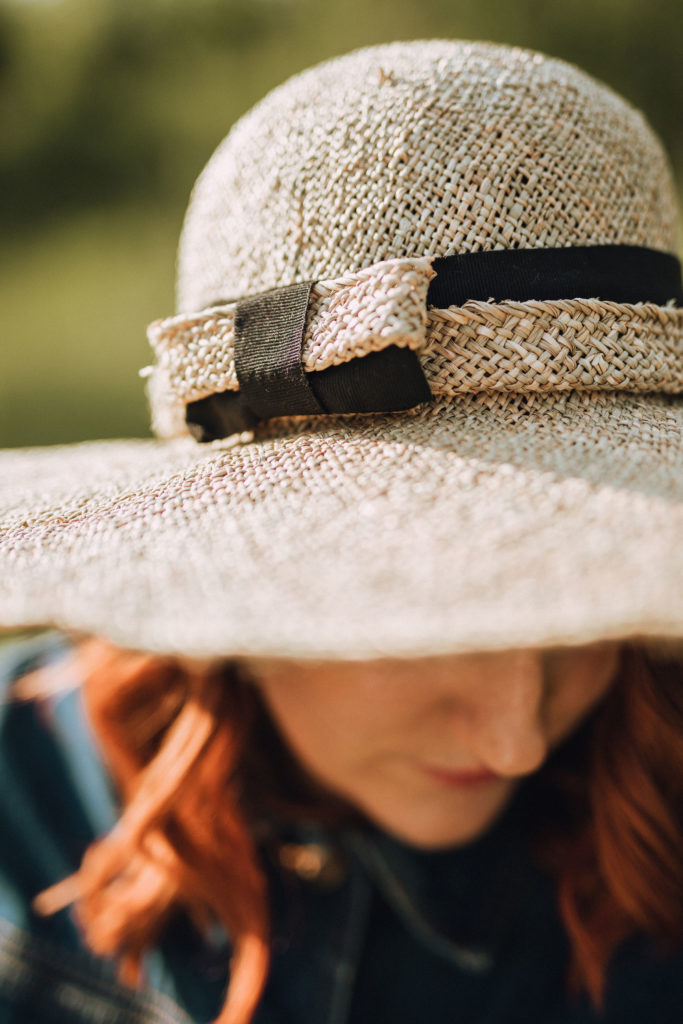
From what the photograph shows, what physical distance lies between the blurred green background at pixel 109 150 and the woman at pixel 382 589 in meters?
2.54

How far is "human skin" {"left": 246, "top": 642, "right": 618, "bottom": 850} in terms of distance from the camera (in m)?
0.64

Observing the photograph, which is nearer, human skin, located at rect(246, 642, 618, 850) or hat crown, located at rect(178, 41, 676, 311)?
hat crown, located at rect(178, 41, 676, 311)

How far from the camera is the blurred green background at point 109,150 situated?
3.45 m

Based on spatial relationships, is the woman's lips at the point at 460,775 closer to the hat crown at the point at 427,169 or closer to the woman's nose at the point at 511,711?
the woman's nose at the point at 511,711

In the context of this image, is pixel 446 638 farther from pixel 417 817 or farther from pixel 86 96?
pixel 86 96


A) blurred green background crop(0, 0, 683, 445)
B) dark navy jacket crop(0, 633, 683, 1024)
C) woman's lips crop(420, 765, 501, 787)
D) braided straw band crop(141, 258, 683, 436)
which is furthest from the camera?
blurred green background crop(0, 0, 683, 445)

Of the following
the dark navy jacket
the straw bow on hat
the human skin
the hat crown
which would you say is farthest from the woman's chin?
the hat crown

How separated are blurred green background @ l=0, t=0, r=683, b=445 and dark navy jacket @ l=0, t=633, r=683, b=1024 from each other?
2.55 metres

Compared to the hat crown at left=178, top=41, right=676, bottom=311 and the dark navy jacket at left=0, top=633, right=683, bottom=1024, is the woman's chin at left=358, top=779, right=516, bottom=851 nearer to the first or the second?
the dark navy jacket at left=0, top=633, right=683, bottom=1024

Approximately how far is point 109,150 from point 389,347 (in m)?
3.93

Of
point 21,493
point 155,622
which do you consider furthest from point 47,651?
point 155,622

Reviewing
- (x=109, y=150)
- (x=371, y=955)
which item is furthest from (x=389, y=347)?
(x=109, y=150)

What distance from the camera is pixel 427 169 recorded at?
54 centimetres

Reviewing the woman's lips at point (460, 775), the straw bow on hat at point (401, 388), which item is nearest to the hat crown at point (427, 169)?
the straw bow on hat at point (401, 388)
